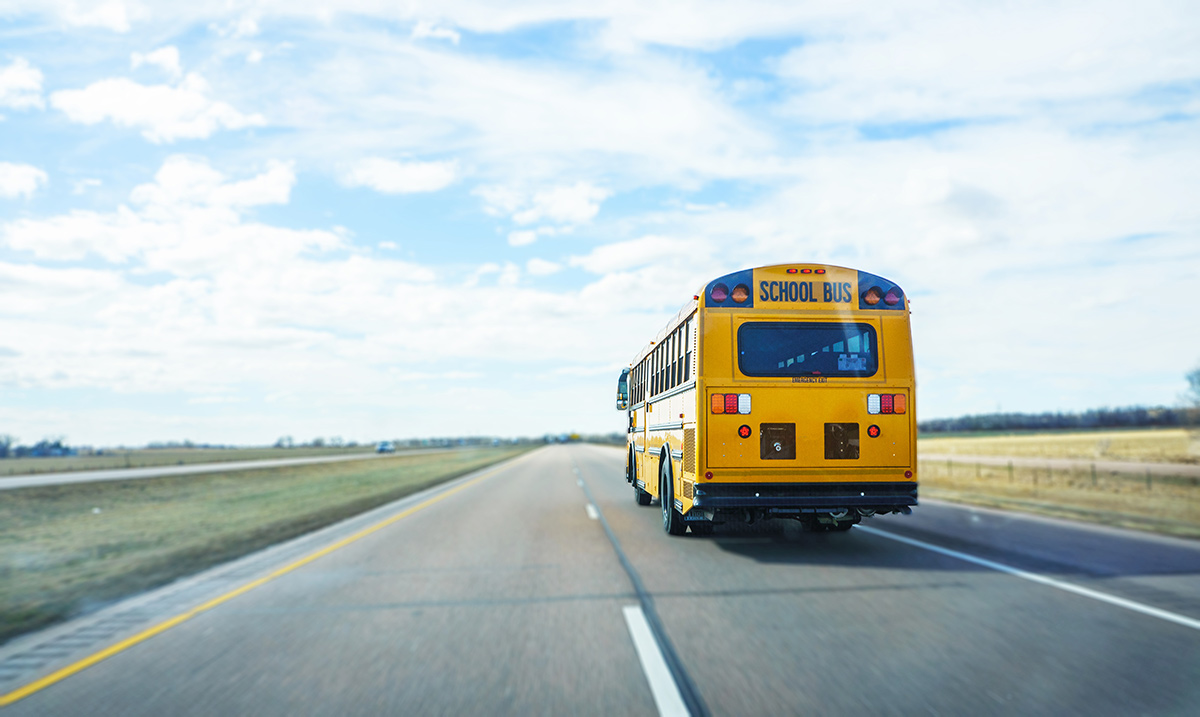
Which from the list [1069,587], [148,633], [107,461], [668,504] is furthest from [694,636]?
[107,461]

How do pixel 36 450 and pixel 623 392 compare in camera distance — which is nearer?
pixel 623 392

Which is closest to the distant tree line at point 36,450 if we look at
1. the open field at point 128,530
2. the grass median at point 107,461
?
the grass median at point 107,461

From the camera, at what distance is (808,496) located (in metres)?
2.95

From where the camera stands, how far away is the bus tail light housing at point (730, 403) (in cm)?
362

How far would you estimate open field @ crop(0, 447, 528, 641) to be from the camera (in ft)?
33.1

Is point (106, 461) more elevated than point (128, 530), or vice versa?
point (128, 530)

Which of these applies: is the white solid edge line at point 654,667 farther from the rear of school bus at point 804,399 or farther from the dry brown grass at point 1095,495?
the dry brown grass at point 1095,495

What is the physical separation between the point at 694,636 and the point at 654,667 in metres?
1.06

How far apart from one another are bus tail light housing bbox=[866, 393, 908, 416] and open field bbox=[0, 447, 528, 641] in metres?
8.40

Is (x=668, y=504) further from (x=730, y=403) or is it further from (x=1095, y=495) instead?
(x=1095, y=495)

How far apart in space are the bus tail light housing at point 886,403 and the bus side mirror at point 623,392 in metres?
1.80

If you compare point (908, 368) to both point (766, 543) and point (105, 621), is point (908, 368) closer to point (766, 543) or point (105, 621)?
point (105, 621)

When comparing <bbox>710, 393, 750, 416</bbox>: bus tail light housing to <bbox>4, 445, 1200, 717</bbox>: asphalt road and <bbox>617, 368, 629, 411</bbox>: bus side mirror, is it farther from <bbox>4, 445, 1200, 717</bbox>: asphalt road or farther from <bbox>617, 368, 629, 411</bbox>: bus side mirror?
<bbox>617, 368, 629, 411</bbox>: bus side mirror

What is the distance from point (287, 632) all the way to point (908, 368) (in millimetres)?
6208
